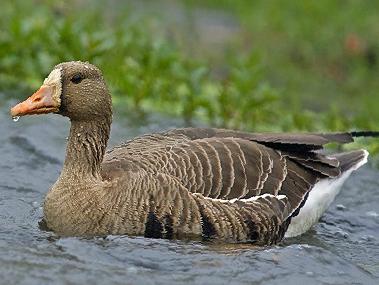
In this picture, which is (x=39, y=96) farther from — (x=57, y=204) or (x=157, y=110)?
(x=157, y=110)

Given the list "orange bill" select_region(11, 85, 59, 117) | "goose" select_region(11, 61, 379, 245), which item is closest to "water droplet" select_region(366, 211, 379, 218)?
"goose" select_region(11, 61, 379, 245)

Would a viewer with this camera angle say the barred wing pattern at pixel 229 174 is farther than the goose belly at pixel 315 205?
No

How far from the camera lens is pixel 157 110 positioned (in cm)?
1277

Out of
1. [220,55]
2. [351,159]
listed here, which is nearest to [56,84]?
[351,159]

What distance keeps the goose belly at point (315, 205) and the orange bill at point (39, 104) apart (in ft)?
8.31

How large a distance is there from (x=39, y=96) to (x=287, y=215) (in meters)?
2.49

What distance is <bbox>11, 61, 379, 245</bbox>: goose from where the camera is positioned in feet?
26.1

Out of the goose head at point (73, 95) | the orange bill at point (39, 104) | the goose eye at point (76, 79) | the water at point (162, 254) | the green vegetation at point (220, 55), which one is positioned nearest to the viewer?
the water at point (162, 254)

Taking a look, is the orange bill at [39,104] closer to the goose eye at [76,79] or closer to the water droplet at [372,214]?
the goose eye at [76,79]

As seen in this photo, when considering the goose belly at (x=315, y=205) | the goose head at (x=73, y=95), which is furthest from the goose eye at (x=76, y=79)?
the goose belly at (x=315, y=205)

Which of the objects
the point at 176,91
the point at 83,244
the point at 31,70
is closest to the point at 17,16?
the point at 31,70

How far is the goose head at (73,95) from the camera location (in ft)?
26.3

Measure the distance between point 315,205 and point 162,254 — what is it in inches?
89.7

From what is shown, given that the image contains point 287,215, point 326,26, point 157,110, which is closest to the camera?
point 287,215
